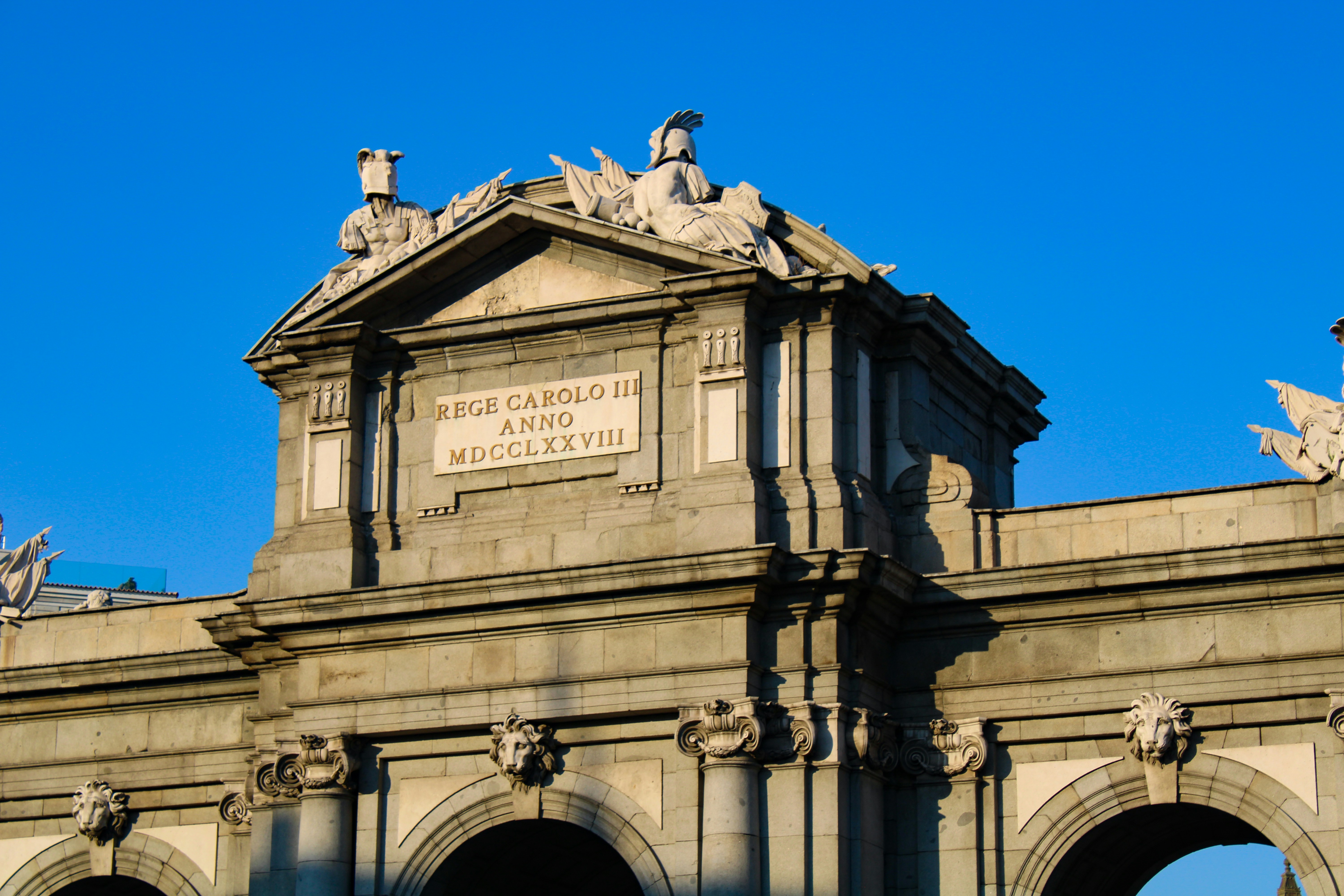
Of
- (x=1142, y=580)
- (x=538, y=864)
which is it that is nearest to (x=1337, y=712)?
(x=1142, y=580)

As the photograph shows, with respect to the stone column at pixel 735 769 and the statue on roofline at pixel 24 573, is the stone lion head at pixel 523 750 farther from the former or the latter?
the statue on roofline at pixel 24 573

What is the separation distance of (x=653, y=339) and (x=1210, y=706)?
813 cm

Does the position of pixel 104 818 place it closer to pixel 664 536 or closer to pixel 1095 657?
pixel 664 536

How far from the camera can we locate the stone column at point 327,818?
28297 mm

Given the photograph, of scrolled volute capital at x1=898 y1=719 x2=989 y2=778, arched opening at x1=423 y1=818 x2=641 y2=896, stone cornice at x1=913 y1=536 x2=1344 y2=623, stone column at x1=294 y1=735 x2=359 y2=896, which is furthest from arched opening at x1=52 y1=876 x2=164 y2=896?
stone cornice at x1=913 y1=536 x2=1344 y2=623

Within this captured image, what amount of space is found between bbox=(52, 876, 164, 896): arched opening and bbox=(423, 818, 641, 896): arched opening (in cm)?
571

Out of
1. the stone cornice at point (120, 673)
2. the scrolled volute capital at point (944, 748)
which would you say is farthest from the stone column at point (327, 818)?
the scrolled volute capital at point (944, 748)

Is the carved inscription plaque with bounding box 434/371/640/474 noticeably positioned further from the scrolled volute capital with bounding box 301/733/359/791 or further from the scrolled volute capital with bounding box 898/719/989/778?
the scrolled volute capital with bounding box 898/719/989/778

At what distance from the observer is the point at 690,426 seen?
1118 inches

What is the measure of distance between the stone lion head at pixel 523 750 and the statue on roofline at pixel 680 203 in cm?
629

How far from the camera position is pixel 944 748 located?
27.5 m

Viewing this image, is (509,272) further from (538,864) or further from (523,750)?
(538,864)

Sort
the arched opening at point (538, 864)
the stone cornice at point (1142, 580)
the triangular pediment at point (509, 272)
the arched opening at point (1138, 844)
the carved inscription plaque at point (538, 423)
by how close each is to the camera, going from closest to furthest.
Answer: the stone cornice at point (1142, 580)
the arched opening at point (1138, 844)
the arched opening at point (538, 864)
the carved inscription plaque at point (538, 423)
the triangular pediment at point (509, 272)

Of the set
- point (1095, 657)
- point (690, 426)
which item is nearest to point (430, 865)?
point (690, 426)
